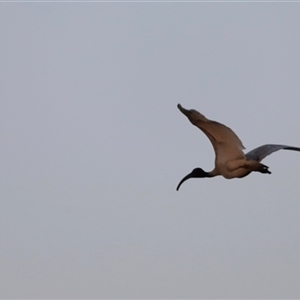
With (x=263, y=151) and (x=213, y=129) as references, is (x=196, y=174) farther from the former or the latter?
(x=213, y=129)

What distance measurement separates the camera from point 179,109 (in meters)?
23.9

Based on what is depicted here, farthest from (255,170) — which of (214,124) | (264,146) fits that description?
(214,124)

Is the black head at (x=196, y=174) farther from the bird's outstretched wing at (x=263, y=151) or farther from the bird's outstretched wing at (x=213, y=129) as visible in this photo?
the bird's outstretched wing at (x=213, y=129)

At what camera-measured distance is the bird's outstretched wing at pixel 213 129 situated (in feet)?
78.3

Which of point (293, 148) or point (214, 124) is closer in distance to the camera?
point (214, 124)

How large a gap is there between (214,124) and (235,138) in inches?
43.3

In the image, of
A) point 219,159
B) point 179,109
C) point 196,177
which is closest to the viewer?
point 179,109

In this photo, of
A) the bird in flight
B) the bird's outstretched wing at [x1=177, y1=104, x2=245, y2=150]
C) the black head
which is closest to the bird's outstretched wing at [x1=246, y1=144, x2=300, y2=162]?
the bird in flight

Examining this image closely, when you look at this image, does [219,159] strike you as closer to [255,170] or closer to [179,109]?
[255,170]

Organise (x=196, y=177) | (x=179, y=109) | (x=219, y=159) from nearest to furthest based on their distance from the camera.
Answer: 1. (x=179, y=109)
2. (x=219, y=159)
3. (x=196, y=177)

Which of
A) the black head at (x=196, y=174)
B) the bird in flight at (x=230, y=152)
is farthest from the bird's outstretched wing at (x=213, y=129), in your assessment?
the black head at (x=196, y=174)

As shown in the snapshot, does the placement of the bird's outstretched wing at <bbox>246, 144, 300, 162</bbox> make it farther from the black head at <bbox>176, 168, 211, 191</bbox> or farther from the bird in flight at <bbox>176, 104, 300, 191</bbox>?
the black head at <bbox>176, 168, 211, 191</bbox>

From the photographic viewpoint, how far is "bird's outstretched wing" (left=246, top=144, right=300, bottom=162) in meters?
26.1

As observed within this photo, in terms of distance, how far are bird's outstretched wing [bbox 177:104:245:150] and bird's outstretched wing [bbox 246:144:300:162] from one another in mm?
909
